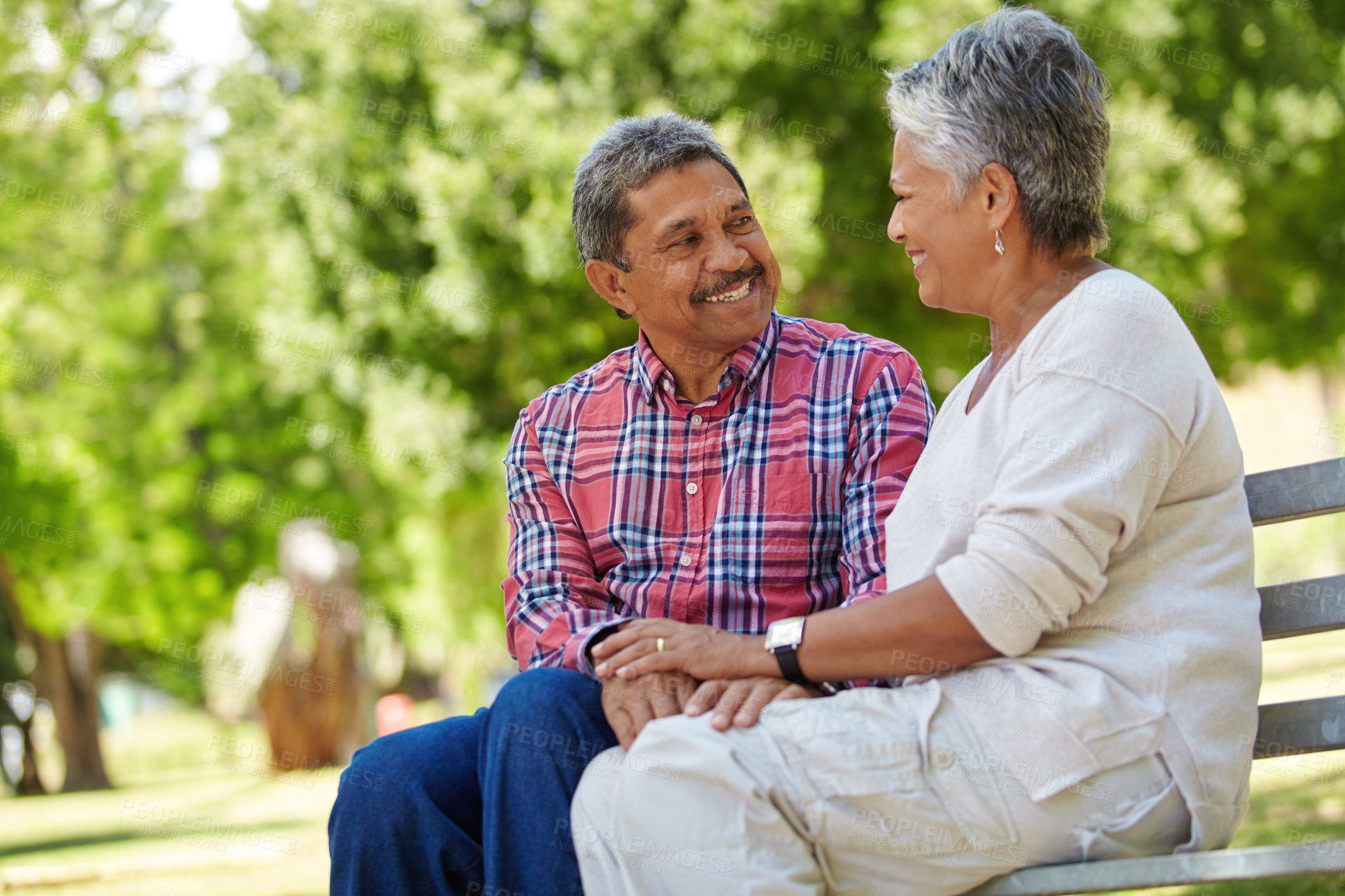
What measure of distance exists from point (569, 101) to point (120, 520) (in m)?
7.18

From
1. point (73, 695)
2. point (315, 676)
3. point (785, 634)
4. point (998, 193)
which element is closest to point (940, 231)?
point (998, 193)

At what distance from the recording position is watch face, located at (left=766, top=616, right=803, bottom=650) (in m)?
2.27

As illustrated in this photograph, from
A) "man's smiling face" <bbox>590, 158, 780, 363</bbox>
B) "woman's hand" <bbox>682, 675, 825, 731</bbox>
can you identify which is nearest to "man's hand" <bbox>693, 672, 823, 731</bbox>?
"woman's hand" <bbox>682, 675, 825, 731</bbox>

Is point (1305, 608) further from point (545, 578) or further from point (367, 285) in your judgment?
point (367, 285)

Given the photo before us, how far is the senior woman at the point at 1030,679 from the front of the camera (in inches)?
78.0

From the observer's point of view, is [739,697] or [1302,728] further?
[1302,728]

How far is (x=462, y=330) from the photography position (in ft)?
34.5

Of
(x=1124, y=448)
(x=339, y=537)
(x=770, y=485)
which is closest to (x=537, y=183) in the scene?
(x=339, y=537)

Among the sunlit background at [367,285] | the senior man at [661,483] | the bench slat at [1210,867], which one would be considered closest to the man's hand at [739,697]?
the senior man at [661,483]

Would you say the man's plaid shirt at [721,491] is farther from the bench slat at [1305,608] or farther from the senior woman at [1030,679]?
the bench slat at [1305,608]

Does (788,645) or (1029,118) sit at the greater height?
(1029,118)

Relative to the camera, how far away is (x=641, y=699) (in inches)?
94.6

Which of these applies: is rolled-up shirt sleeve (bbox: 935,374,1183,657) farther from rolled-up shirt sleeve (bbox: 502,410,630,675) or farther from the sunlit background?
the sunlit background

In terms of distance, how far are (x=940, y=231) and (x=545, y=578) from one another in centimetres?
121
